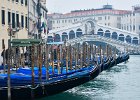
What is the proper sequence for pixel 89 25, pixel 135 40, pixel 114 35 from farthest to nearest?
1. pixel 135 40
2. pixel 89 25
3. pixel 114 35

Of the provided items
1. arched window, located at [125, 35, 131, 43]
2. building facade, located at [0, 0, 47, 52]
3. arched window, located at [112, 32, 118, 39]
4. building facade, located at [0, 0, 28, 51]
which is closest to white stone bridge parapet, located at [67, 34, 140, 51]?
arched window, located at [112, 32, 118, 39]

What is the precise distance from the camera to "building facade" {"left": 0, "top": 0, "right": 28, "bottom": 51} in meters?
18.3

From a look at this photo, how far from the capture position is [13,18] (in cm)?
1984

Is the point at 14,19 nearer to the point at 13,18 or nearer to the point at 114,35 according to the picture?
the point at 13,18

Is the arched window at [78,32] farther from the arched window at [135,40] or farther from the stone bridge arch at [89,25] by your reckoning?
the arched window at [135,40]

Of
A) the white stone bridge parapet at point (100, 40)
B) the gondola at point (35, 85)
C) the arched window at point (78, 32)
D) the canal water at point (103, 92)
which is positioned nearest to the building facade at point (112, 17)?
the arched window at point (78, 32)

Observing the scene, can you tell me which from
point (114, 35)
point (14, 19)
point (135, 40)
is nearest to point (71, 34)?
point (114, 35)

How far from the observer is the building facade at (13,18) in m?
18.3

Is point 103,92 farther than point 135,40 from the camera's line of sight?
No

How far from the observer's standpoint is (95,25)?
2472 inches

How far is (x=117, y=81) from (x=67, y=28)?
41.0 meters

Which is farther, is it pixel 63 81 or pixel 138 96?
pixel 138 96

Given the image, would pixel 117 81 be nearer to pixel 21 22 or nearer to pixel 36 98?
pixel 21 22

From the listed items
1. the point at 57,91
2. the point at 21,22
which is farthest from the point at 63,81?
the point at 21,22
